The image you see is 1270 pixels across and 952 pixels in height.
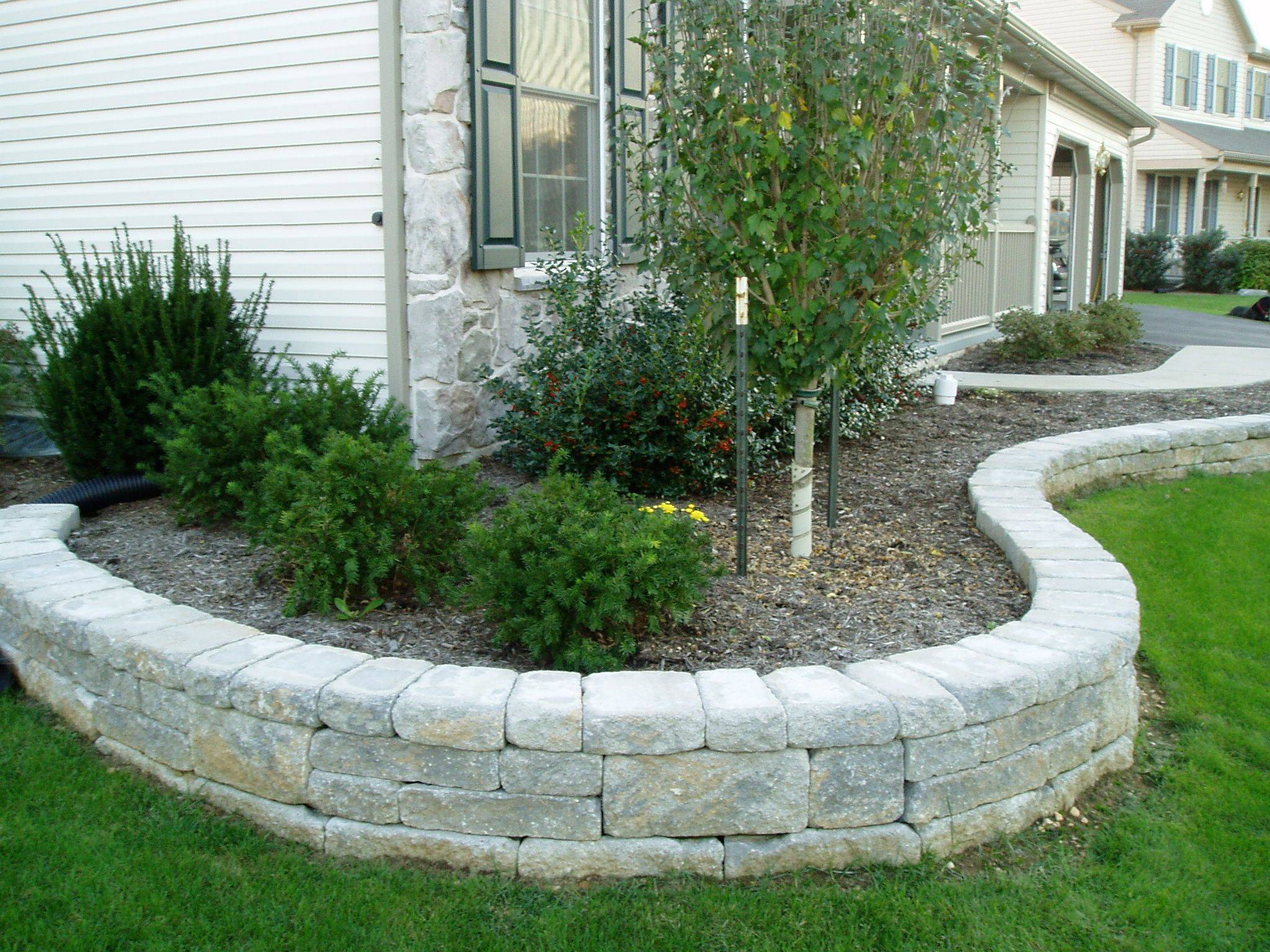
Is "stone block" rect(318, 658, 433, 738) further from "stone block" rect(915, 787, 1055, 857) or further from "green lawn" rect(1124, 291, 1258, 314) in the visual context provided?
"green lawn" rect(1124, 291, 1258, 314)

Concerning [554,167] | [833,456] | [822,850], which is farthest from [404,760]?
[554,167]

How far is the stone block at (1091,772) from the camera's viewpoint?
9.47 feet

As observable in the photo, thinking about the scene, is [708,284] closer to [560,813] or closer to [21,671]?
[560,813]

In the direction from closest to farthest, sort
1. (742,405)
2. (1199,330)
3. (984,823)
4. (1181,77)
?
(984,823), (742,405), (1199,330), (1181,77)

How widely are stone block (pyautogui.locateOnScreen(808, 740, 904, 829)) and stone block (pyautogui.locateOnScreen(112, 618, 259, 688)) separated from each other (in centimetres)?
162

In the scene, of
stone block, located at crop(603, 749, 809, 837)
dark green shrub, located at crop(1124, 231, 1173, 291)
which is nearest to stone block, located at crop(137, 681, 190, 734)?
stone block, located at crop(603, 749, 809, 837)

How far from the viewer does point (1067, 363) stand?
397 inches

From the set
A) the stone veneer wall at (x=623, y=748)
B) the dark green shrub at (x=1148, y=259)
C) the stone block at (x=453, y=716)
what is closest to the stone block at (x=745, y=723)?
the stone veneer wall at (x=623, y=748)

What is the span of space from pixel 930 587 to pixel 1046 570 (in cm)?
39

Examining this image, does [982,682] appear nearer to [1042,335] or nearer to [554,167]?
[554,167]

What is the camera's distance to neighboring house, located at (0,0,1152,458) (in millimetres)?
4949

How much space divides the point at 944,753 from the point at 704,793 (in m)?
0.60

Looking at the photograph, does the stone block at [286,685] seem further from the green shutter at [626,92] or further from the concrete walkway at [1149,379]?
the concrete walkway at [1149,379]

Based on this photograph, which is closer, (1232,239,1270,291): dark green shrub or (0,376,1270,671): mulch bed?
(0,376,1270,671): mulch bed
